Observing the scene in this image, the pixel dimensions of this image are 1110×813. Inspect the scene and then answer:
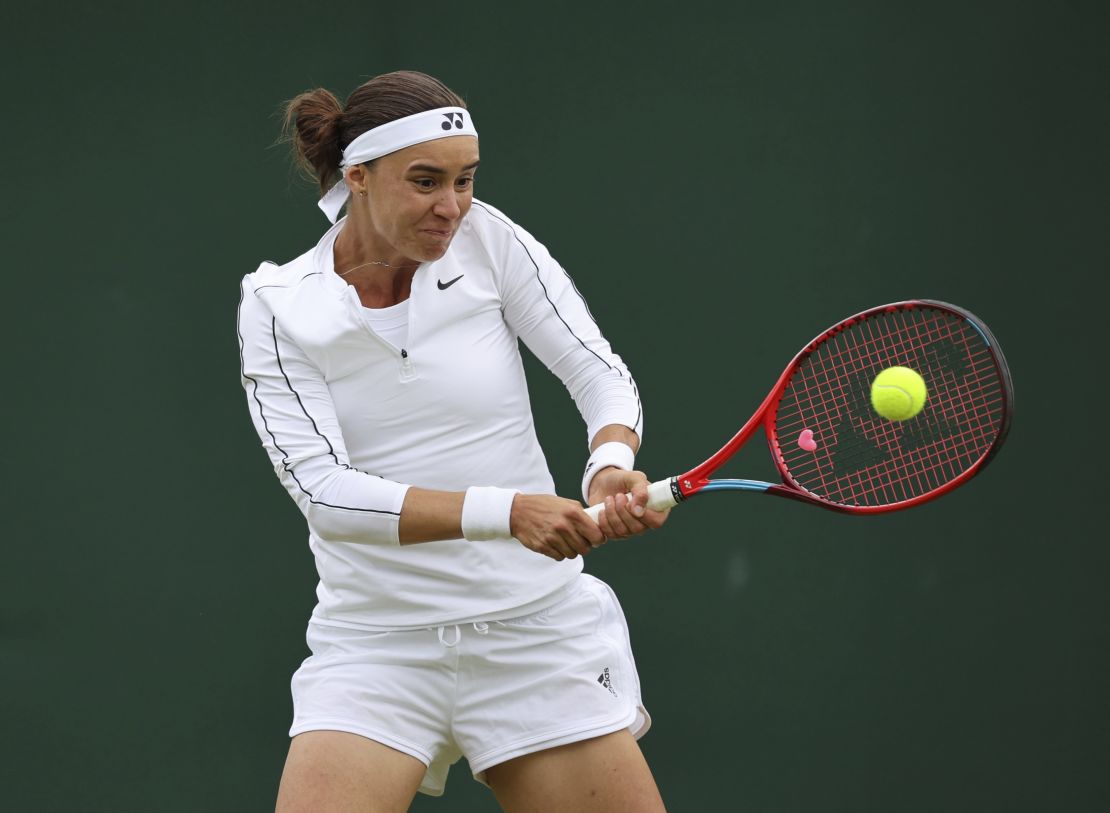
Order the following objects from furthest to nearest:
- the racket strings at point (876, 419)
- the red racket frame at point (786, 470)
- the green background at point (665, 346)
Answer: the green background at point (665, 346) < the racket strings at point (876, 419) < the red racket frame at point (786, 470)

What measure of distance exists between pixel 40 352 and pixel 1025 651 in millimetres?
2175

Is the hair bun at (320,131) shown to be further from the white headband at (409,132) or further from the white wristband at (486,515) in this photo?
the white wristband at (486,515)

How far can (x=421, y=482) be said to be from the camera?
2232mm

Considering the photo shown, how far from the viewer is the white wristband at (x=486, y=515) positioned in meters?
2.07

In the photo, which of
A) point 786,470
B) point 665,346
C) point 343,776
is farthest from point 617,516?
point 665,346

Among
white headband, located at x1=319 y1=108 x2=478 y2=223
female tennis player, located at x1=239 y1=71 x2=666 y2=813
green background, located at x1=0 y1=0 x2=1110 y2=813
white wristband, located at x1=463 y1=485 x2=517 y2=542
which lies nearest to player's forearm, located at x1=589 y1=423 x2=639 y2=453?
female tennis player, located at x1=239 y1=71 x2=666 y2=813

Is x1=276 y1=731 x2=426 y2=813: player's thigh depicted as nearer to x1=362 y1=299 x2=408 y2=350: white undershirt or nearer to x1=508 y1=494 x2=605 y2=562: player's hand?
x1=508 y1=494 x2=605 y2=562: player's hand

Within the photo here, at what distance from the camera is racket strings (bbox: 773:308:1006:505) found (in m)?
2.38

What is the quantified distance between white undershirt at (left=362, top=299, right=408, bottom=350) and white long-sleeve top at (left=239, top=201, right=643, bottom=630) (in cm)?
1

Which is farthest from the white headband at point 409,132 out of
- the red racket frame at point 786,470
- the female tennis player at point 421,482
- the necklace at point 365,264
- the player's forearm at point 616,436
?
the red racket frame at point 786,470

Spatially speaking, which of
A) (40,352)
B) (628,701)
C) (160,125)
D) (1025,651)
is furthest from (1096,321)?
(40,352)

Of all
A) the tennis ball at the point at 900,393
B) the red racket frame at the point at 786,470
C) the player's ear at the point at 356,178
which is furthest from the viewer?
the player's ear at the point at 356,178

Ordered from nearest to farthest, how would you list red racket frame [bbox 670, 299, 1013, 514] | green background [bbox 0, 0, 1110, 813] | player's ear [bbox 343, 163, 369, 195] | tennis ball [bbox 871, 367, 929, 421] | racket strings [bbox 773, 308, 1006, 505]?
Result: red racket frame [bbox 670, 299, 1013, 514] → tennis ball [bbox 871, 367, 929, 421] → player's ear [bbox 343, 163, 369, 195] → racket strings [bbox 773, 308, 1006, 505] → green background [bbox 0, 0, 1110, 813]

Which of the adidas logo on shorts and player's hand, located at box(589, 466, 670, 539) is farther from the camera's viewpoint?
the adidas logo on shorts
